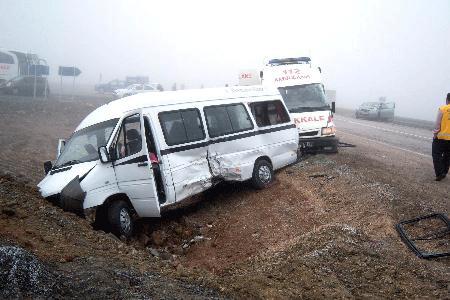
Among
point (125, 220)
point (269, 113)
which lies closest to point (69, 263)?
point (125, 220)

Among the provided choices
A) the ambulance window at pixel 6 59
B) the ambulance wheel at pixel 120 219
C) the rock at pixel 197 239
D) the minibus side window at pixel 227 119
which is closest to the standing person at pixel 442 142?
the minibus side window at pixel 227 119

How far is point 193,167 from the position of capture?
7809mm

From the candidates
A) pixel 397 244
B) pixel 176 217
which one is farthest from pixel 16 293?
pixel 397 244

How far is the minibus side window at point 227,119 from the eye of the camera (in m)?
8.45

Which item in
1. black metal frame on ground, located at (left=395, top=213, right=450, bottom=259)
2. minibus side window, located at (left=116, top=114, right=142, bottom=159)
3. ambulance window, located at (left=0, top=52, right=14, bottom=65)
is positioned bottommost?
black metal frame on ground, located at (left=395, top=213, right=450, bottom=259)

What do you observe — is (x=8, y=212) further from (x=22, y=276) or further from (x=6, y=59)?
(x=6, y=59)

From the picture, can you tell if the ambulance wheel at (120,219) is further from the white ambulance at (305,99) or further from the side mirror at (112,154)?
the white ambulance at (305,99)

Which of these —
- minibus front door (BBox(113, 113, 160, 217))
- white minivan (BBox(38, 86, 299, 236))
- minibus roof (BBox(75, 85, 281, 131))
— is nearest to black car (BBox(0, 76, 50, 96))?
minibus roof (BBox(75, 85, 281, 131))

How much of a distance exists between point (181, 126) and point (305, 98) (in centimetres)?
587

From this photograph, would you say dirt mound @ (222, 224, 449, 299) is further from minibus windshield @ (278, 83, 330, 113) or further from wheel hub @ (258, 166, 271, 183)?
minibus windshield @ (278, 83, 330, 113)

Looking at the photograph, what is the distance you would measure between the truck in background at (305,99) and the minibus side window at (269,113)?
6.10 ft

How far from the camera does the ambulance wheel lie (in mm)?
6625

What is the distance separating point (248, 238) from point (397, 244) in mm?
2373

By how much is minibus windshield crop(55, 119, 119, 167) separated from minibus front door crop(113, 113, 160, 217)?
328 mm
